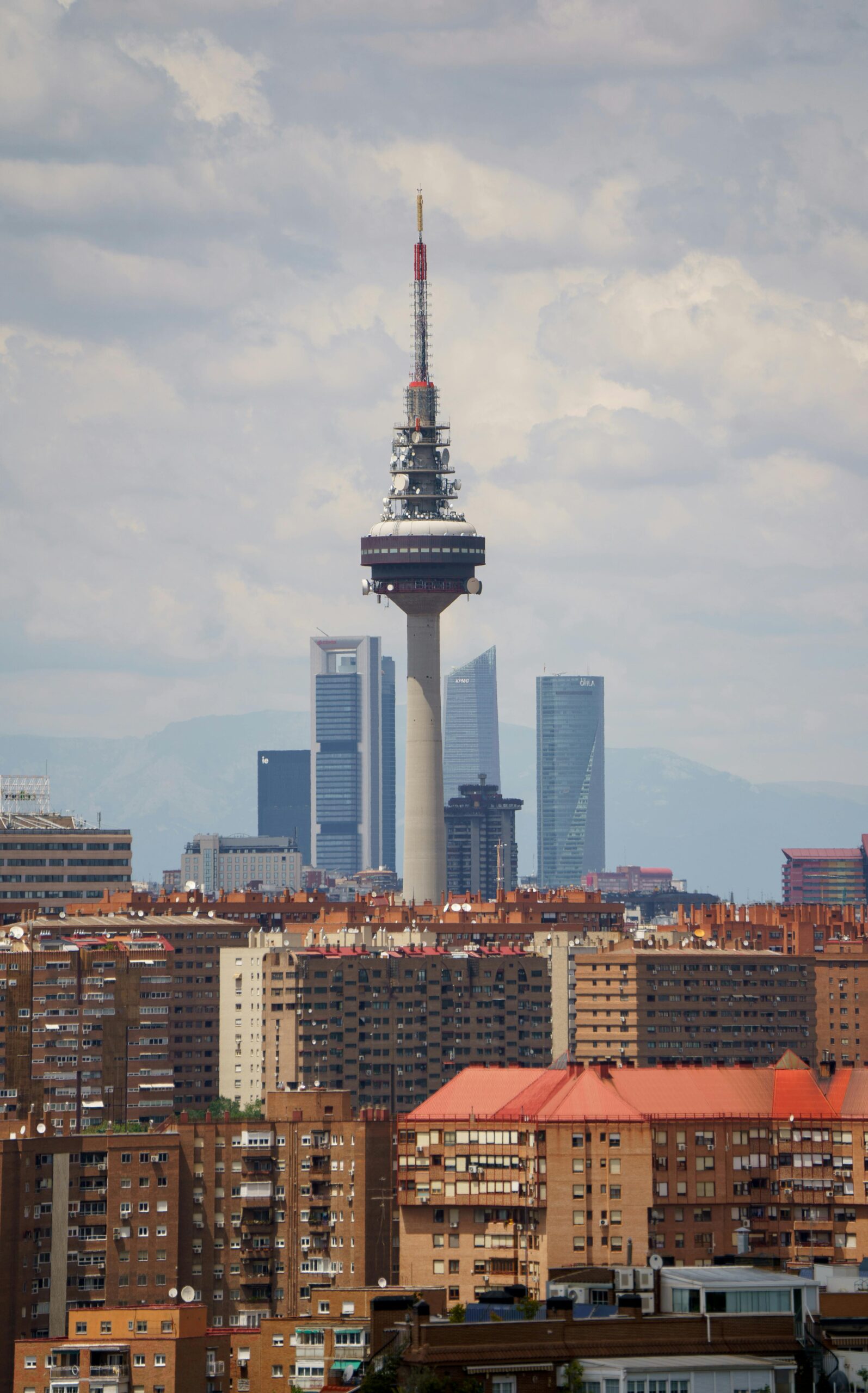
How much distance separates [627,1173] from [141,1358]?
2610 cm

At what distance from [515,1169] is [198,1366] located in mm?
23315

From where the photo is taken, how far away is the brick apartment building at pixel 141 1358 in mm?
96062

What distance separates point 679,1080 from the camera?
12544 cm

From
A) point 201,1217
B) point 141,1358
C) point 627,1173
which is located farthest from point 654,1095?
point 141,1358

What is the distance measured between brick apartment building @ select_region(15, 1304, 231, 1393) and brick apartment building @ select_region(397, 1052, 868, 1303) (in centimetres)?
1608

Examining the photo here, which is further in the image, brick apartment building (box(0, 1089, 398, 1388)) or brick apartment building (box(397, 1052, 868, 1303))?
brick apartment building (box(0, 1089, 398, 1388))

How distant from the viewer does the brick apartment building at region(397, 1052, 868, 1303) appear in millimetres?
115688

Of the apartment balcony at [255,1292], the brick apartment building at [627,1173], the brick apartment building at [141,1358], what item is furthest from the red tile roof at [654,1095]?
the brick apartment building at [141,1358]

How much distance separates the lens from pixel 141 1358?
318ft

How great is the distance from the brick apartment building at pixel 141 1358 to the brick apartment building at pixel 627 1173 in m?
16.1

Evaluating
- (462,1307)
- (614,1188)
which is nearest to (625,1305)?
(462,1307)

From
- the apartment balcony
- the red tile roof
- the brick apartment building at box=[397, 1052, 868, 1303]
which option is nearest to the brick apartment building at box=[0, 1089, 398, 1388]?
the apartment balcony

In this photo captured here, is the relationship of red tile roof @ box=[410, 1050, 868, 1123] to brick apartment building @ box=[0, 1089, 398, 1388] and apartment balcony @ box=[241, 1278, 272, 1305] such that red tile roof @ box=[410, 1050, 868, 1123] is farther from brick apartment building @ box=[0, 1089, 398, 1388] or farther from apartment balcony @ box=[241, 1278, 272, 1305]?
apartment balcony @ box=[241, 1278, 272, 1305]

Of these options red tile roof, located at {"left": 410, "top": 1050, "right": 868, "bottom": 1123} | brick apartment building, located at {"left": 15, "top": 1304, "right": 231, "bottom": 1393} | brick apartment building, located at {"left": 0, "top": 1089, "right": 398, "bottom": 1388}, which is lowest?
brick apartment building, located at {"left": 15, "top": 1304, "right": 231, "bottom": 1393}
